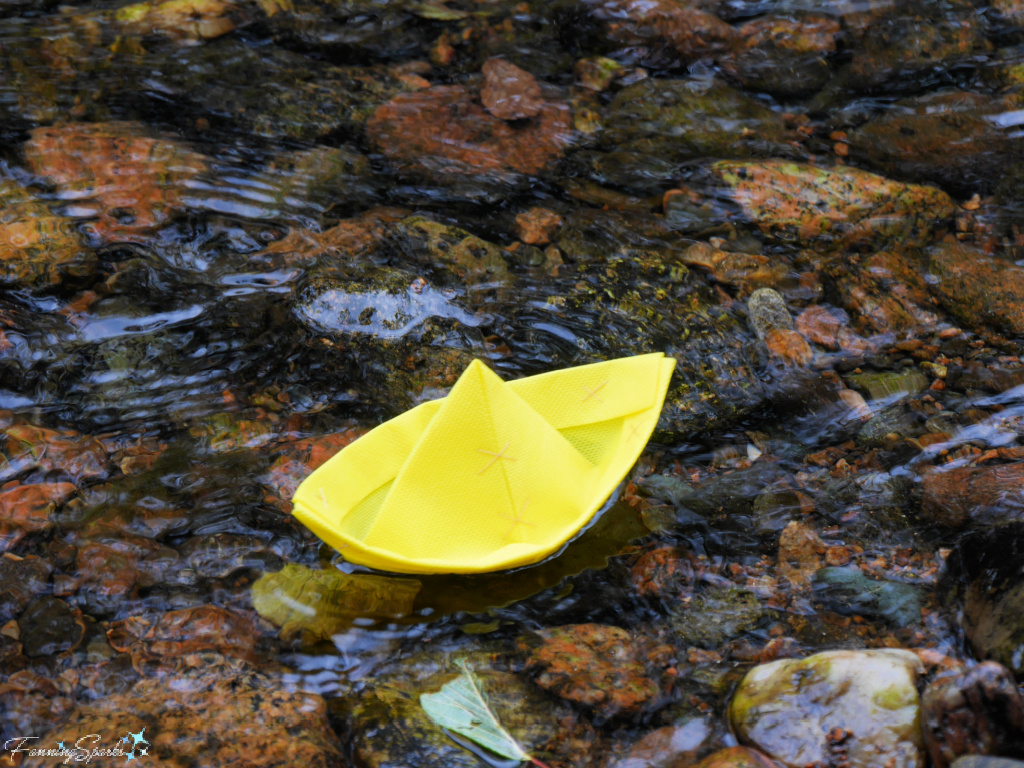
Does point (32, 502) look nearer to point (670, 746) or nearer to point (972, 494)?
point (670, 746)

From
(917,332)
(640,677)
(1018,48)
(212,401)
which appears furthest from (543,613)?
(1018,48)

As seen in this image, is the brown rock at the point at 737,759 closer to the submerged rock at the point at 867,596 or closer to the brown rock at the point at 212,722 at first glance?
the submerged rock at the point at 867,596

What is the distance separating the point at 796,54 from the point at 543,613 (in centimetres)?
Answer: 471

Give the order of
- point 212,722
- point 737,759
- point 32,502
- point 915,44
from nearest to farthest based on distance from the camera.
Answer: point 737,759, point 212,722, point 32,502, point 915,44

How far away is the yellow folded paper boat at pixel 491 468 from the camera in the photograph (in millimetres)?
2445

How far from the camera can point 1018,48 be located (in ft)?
17.6

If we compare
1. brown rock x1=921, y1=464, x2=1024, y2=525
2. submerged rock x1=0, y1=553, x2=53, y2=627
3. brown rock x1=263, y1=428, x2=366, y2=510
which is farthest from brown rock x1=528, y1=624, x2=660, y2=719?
submerged rock x1=0, y1=553, x2=53, y2=627

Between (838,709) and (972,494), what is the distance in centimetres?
118

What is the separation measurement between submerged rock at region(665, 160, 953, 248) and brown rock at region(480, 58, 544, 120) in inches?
51.1

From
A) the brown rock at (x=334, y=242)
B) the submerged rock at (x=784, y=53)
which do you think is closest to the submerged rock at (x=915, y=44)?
the submerged rock at (x=784, y=53)

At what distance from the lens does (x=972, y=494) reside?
2.84 metres

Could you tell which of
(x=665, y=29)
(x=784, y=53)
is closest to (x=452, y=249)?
(x=665, y=29)

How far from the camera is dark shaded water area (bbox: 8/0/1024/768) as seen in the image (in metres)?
2.31

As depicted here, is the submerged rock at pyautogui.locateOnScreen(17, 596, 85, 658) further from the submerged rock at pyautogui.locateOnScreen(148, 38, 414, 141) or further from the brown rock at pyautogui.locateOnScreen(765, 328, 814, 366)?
the submerged rock at pyautogui.locateOnScreen(148, 38, 414, 141)
